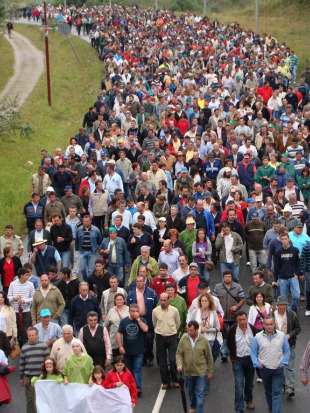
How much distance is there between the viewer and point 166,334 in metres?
13.9

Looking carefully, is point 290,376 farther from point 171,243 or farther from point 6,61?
point 6,61

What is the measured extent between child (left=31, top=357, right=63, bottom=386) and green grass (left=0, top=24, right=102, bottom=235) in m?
11.2

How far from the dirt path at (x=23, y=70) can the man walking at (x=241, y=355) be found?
88.8 feet

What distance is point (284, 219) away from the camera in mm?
18438

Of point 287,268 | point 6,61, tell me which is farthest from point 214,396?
point 6,61

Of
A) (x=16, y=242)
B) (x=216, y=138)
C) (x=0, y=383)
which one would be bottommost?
(x=0, y=383)

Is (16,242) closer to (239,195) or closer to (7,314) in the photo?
(7,314)

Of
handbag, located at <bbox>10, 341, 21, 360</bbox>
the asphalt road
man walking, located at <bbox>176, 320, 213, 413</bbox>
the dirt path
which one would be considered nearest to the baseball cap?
handbag, located at <bbox>10, 341, 21, 360</bbox>

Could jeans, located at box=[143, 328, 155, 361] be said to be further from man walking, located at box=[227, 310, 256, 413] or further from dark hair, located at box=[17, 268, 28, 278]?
dark hair, located at box=[17, 268, 28, 278]

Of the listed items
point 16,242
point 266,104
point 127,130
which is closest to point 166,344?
point 16,242

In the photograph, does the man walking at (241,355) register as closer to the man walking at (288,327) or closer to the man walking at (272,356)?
the man walking at (272,356)

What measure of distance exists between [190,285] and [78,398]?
3.47 meters

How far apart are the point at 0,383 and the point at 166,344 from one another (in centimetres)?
268

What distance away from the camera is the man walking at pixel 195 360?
1290 centimetres
